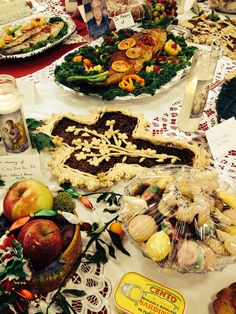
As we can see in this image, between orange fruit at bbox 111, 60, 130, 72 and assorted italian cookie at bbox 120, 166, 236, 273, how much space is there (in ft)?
1.88

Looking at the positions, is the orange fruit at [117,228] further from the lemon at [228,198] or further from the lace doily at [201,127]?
the lace doily at [201,127]

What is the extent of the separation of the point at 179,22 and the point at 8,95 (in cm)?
117

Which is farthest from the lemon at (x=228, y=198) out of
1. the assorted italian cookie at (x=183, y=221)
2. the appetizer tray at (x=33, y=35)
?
the appetizer tray at (x=33, y=35)

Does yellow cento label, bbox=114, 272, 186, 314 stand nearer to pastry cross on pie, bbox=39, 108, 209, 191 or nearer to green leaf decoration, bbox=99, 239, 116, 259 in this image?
green leaf decoration, bbox=99, 239, 116, 259

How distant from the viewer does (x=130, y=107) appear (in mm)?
1141

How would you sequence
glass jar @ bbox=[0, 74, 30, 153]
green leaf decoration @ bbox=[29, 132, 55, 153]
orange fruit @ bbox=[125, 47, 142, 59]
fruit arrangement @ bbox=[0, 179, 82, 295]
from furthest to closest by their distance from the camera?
orange fruit @ bbox=[125, 47, 142, 59] → green leaf decoration @ bbox=[29, 132, 55, 153] → glass jar @ bbox=[0, 74, 30, 153] → fruit arrangement @ bbox=[0, 179, 82, 295]

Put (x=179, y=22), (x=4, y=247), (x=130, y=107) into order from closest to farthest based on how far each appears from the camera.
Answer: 1. (x=4, y=247)
2. (x=130, y=107)
3. (x=179, y=22)

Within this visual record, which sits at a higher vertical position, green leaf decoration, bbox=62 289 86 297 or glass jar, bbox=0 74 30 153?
glass jar, bbox=0 74 30 153

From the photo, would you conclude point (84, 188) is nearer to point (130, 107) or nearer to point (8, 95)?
point (8, 95)

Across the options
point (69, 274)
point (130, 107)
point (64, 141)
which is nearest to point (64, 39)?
point (130, 107)

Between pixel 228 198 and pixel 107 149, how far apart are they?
37 centimetres

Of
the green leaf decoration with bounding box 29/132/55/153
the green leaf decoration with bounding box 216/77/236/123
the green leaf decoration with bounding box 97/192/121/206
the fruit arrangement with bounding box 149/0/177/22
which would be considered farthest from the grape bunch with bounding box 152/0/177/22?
the green leaf decoration with bounding box 97/192/121/206

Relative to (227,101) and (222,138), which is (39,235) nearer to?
(222,138)

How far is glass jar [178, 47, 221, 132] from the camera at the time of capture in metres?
0.92
